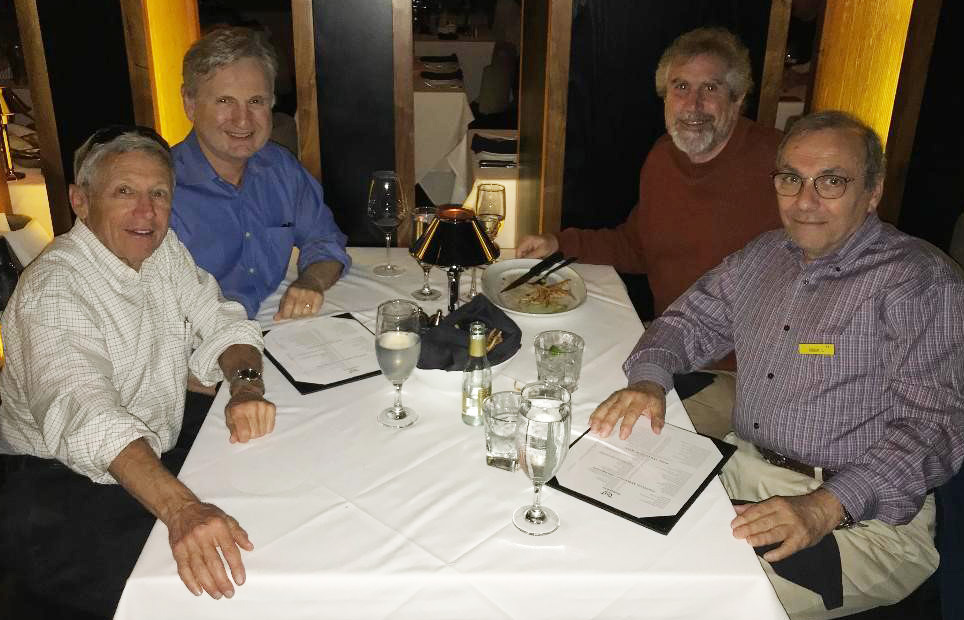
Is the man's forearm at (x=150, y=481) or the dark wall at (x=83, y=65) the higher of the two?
the dark wall at (x=83, y=65)

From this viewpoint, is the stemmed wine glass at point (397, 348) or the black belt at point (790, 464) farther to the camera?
the black belt at point (790, 464)

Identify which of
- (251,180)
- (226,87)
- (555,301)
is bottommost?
(555,301)

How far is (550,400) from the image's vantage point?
136 centimetres

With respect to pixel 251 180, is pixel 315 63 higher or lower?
higher

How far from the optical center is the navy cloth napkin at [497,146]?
181 inches

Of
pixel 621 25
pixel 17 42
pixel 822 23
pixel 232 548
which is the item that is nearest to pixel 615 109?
pixel 621 25

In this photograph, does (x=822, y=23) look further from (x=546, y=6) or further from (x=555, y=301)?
(x=555, y=301)

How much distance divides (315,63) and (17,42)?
5.63ft

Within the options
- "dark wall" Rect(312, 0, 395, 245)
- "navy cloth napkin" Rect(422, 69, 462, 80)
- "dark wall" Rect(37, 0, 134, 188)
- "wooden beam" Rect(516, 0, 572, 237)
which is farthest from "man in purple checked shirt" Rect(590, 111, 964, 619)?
"navy cloth napkin" Rect(422, 69, 462, 80)

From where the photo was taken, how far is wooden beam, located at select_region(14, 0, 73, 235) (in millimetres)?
2941

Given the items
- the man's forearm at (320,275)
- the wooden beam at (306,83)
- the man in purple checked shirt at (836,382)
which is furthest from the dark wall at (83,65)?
the man in purple checked shirt at (836,382)

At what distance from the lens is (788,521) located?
1296 mm

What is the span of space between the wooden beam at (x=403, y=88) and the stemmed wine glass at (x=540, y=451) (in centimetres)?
208

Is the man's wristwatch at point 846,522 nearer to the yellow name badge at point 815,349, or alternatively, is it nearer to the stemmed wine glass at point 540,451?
the yellow name badge at point 815,349
